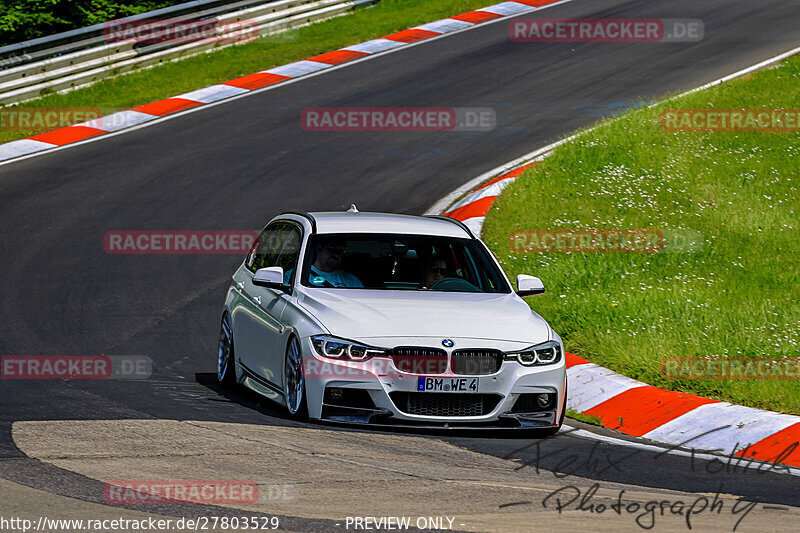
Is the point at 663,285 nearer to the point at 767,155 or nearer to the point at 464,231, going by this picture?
the point at 464,231

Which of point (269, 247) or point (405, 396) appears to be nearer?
point (405, 396)

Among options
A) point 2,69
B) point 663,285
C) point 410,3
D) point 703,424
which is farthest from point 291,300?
point 410,3

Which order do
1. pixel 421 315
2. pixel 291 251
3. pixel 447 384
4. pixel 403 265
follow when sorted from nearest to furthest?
pixel 447 384 → pixel 421 315 → pixel 403 265 → pixel 291 251

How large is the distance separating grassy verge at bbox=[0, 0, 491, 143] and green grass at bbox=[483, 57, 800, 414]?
907 centimetres

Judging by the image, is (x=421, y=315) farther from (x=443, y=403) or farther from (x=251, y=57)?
(x=251, y=57)

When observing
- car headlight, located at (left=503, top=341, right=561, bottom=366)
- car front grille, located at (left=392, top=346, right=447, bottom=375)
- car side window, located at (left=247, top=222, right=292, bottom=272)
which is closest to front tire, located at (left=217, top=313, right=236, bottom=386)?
car side window, located at (left=247, top=222, right=292, bottom=272)

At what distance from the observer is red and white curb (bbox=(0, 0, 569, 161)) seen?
796 inches

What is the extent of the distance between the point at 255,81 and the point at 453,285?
14.6 metres

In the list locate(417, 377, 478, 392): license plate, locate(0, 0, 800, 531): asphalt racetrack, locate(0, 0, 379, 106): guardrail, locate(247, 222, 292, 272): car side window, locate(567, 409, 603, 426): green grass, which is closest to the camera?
locate(0, 0, 800, 531): asphalt racetrack

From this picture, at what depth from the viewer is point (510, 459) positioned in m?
7.95

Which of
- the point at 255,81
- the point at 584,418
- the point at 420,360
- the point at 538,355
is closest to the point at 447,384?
the point at 420,360

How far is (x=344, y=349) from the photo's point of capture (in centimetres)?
844

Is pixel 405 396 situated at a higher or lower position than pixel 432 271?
lower

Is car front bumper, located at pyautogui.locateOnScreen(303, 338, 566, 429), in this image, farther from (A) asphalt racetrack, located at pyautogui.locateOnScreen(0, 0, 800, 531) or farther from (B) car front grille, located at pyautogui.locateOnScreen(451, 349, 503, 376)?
(A) asphalt racetrack, located at pyautogui.locateOnScreen(0, 0, 800, 531)
